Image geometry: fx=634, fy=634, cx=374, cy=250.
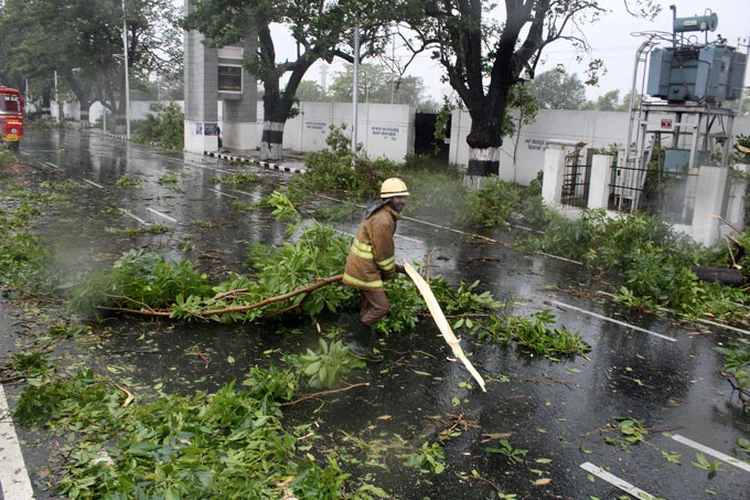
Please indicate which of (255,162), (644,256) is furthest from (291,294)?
(255,162)

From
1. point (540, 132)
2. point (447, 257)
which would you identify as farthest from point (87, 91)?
point (447, 257)

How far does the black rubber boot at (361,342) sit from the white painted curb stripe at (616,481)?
96.1 inches

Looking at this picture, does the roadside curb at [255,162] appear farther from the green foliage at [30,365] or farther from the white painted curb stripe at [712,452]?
the white painted curb stripe at [712,452]

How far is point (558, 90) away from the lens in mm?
50250

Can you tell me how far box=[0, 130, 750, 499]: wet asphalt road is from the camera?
4.56 m

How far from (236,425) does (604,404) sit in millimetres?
3275

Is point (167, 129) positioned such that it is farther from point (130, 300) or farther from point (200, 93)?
point (130, 300)

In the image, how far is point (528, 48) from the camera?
57.8 feet

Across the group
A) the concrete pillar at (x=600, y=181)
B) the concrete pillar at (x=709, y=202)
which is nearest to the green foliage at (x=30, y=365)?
the concrete pillar at (x=709, y=202)

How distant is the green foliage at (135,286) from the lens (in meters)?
7.15

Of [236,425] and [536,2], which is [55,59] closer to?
[536,2]

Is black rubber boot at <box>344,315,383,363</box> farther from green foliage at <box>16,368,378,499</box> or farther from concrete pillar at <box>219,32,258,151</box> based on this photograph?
concrete pillar at <box>219,32,258,151</box>

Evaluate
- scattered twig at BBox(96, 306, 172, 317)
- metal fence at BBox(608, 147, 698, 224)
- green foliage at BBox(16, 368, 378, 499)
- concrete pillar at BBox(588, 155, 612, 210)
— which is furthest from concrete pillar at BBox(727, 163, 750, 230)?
scattered twig at BBox(96, 306, 172, 317)

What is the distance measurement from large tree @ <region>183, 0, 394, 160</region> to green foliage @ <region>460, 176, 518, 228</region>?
601 cm
